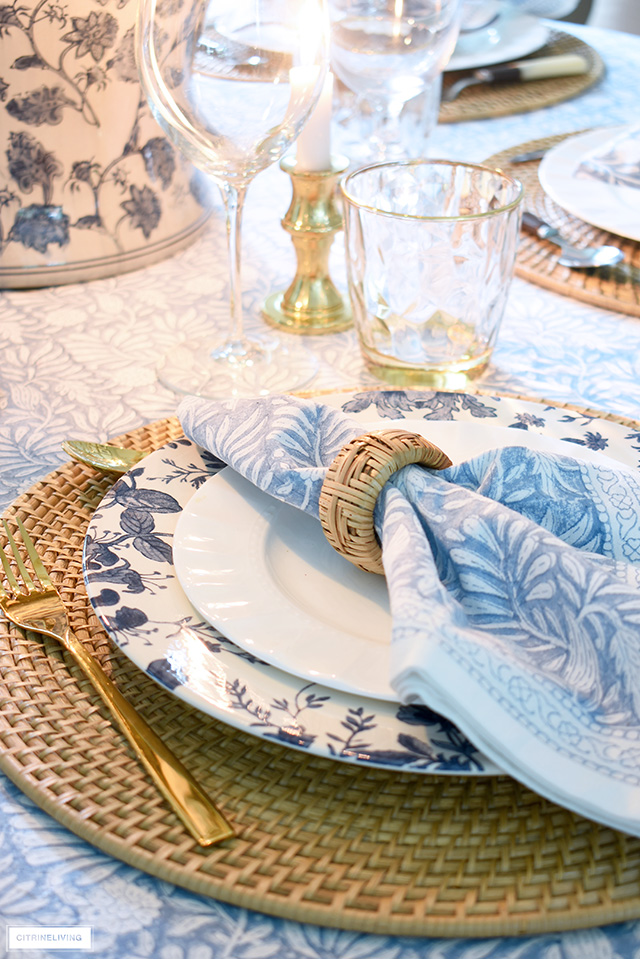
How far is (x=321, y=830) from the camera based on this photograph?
296 mm

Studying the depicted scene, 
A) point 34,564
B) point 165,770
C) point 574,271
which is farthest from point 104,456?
point 574,271

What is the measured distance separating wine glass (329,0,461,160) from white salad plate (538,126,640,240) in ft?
0.46

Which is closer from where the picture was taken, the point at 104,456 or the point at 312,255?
the point at 104,456

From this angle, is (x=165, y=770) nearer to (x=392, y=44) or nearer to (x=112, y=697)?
(x=112, y=697)

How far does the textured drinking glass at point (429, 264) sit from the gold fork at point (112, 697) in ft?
0.89

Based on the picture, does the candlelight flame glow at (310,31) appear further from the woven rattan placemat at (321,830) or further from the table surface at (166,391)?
the woven rattan placemat at (321,830)

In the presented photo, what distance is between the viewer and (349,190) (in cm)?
57

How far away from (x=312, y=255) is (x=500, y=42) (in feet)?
1.99

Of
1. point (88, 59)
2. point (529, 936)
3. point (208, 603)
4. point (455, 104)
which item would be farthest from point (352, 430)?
point (455, 104)

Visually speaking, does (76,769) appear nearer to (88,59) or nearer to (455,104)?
(88,59)

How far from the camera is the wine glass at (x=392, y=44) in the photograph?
0.81 metres

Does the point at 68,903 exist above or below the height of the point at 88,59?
below

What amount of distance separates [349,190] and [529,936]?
438 millimetres

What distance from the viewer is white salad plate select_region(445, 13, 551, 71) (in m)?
1.08
